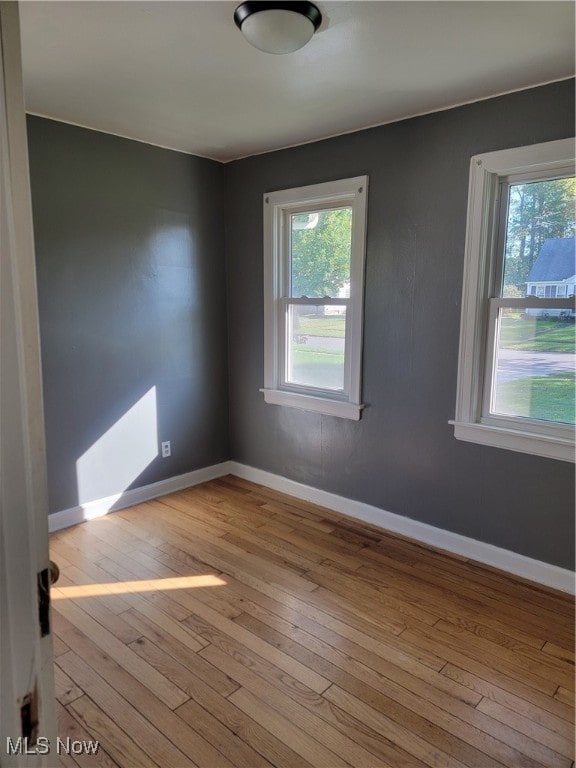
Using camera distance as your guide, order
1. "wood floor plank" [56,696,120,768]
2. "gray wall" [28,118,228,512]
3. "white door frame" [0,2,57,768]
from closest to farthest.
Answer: "white door frame" [0,2,57,768]
"wood floor plank" [56,696,120,768]
"gray wall" [28,118,228,512]

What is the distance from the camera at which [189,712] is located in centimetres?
177

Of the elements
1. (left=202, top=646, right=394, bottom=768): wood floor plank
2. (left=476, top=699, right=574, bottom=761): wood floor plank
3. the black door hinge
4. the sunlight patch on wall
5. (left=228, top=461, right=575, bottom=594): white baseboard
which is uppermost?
the black door hinge

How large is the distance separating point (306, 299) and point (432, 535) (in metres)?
1.73

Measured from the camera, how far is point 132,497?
3506 mm

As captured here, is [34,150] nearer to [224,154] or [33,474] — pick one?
[224,154]

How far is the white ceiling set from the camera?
5.78 feet

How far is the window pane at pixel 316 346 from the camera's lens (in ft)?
11.0

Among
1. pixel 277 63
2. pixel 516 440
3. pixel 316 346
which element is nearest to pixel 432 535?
pixel 516 440

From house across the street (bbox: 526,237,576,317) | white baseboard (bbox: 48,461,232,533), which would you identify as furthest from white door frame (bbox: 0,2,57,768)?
house across the street (bbox: 526,237,576,317)

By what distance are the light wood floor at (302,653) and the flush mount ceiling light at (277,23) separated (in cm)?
237

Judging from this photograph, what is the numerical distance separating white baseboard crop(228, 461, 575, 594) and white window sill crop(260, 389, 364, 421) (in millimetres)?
572

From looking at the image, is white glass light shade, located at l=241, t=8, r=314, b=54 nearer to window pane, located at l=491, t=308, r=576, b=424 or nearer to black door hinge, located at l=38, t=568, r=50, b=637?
window pane, located at l=491, t=308, r=576, b=424

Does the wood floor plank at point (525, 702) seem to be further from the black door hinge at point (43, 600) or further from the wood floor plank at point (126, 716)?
the black door hinge at point (43, 600)

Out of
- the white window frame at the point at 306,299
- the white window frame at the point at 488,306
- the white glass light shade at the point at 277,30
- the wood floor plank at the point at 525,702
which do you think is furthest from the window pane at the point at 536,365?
the white glass light shade at the point at 277,30
